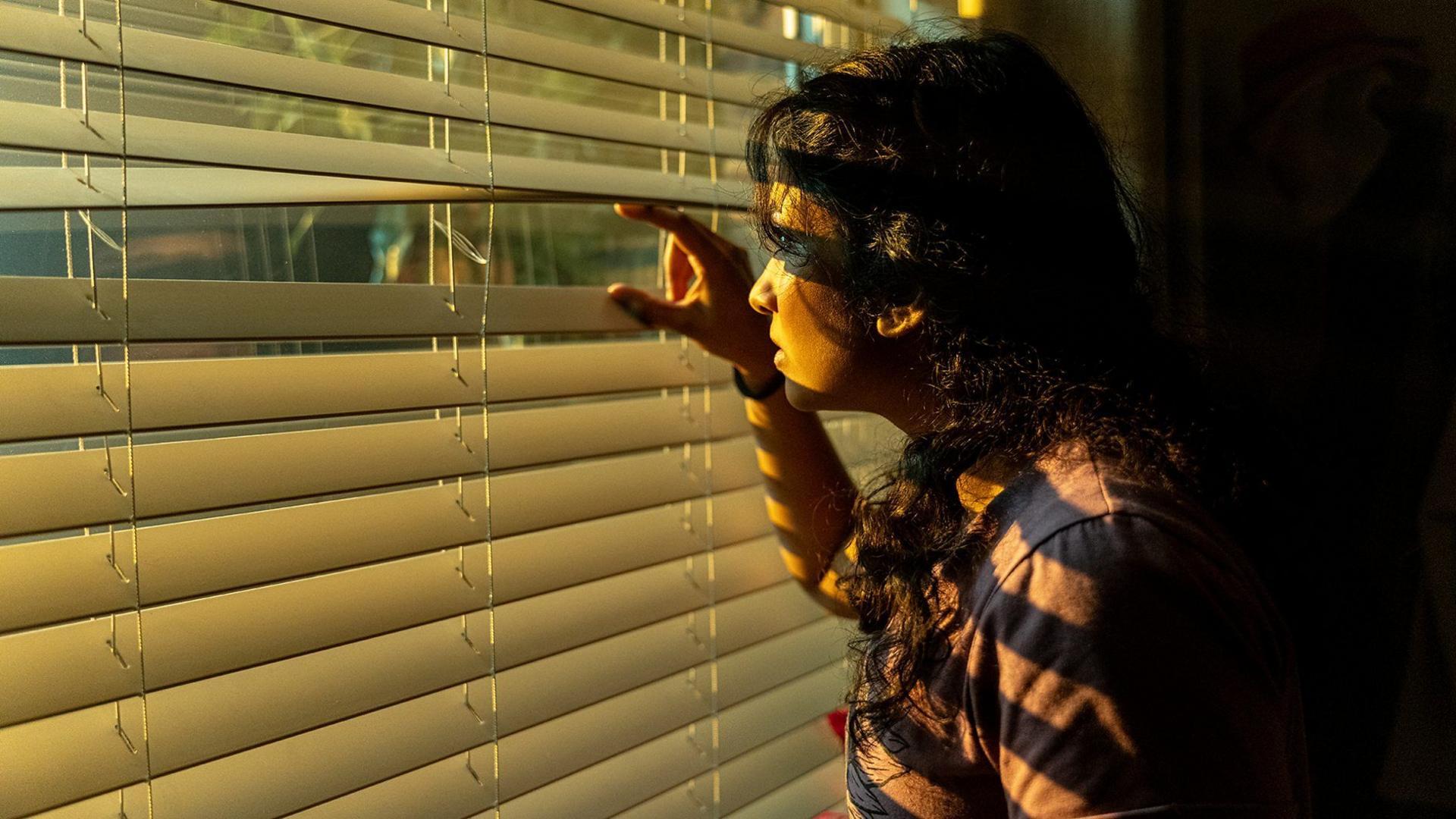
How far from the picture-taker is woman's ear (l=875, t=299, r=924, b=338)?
3.22 ft

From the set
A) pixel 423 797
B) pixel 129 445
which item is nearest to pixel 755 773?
pixel 423 797

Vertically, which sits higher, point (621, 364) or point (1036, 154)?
point (1036, 154)

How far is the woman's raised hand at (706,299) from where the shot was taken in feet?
4.05

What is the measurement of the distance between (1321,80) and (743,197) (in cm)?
73

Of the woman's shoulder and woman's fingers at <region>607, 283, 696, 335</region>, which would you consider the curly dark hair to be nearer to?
the woman's shoulder

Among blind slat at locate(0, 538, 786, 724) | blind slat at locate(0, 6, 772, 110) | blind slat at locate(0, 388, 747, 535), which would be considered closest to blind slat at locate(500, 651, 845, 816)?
blind slat at locate(0, 538, 786, 724)

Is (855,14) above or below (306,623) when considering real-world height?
above

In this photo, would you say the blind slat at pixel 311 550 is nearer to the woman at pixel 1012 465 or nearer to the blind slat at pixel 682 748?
the blind slat at pixel 682 748

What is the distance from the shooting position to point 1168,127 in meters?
1.52

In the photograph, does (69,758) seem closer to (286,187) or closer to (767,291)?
(286,187)

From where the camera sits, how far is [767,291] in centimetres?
107

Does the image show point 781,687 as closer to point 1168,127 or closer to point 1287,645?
point 1287,645

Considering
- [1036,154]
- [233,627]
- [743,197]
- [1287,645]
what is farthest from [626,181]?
[1287,645]

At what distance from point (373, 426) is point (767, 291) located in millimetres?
397
